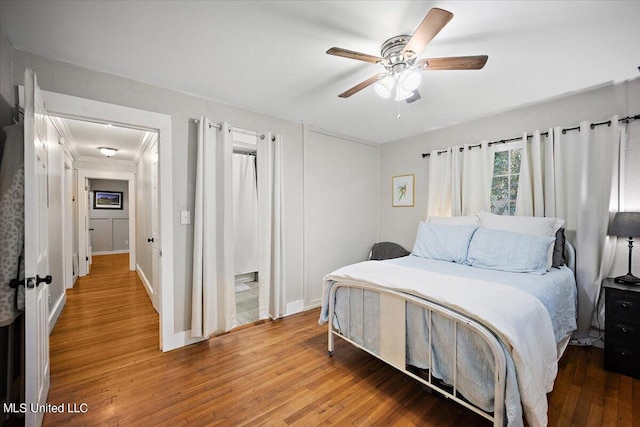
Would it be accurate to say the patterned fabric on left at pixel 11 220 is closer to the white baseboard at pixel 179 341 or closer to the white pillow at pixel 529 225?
the white baseboard at pixel 179 341

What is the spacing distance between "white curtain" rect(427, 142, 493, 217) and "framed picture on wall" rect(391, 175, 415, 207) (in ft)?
1.29

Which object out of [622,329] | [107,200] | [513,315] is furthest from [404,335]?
[107,200]

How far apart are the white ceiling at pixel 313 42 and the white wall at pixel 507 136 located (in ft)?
0.71

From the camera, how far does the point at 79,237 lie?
192 inches

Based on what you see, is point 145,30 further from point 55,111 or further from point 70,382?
point 70,382

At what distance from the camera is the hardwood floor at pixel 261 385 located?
163 centimetres

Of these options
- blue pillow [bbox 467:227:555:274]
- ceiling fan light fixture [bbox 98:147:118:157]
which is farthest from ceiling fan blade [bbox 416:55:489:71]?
ceiling fan light fixture [bbox 98:147:118:157]

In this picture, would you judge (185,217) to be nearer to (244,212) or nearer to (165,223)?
(165,223)

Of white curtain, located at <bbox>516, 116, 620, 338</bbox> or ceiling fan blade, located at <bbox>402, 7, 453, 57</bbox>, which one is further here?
A: white curtain, located at <bbox>516, 116, 620, 338</bbox>

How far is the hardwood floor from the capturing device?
1626 mm

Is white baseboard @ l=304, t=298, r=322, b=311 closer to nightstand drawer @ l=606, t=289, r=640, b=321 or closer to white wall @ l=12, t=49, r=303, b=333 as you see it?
white wall @ l=12, t=49, r=303, b=333

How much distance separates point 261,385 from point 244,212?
2688 mm

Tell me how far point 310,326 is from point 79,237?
4906 mm

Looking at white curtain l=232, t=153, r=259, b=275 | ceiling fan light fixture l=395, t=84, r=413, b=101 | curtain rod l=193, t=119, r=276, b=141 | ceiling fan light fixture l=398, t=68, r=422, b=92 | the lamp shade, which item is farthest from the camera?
white curtain l=232, t=153, r=259, b=275
